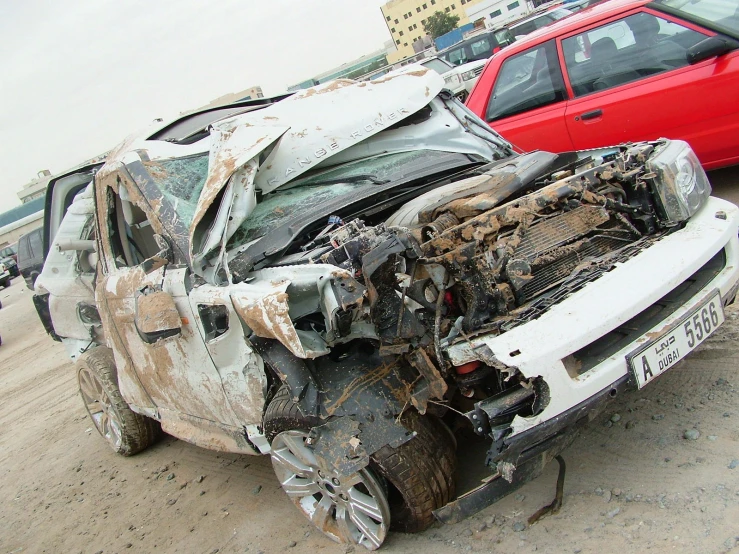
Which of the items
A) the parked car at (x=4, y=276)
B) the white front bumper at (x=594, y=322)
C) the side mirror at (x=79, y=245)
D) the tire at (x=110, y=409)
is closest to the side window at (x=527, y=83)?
the white front bumper at (x=594, y=322)

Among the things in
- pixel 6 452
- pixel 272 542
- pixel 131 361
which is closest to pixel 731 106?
pixel 272 542

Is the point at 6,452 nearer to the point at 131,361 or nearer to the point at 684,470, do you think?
the point at 131,361

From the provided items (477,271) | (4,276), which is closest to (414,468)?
(477,271)

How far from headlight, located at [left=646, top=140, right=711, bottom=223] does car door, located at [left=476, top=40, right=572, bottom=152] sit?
95.1 inches

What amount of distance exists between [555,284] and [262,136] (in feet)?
5.35

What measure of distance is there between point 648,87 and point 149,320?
157 inches

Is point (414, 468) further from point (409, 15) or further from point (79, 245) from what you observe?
point (409, 15)

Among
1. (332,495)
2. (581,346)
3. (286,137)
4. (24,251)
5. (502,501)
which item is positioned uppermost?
(286,137)

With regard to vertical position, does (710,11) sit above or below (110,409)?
above

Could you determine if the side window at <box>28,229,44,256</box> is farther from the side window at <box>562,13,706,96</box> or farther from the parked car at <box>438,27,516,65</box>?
the parked car at <box>438,27,516,65</box>

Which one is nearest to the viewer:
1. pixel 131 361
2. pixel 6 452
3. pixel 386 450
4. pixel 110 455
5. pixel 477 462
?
pixel 386 450

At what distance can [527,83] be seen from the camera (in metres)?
5.34

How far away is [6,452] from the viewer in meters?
5.44

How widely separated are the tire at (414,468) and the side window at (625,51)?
140 inches
